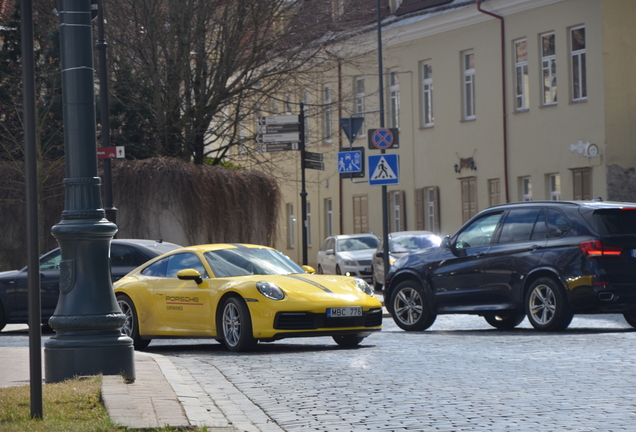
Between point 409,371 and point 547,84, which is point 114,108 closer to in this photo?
point 547,84

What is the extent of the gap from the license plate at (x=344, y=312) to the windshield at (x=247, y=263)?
1.30 metres

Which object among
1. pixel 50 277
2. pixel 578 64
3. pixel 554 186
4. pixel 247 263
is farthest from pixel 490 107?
pixel 247 263

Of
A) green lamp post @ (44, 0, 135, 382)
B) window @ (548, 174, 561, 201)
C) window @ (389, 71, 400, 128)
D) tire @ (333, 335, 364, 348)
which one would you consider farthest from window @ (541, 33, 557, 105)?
green lamp post @ (44, 0, 135, 382)

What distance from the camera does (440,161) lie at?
41875 mm

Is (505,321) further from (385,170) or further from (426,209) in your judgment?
(426,209)

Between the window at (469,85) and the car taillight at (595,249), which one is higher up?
the window at (469,85)

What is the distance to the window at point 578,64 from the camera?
3553 centimetres

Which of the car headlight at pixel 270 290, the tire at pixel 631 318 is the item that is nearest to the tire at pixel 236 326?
the car headlight at pixel 270 290

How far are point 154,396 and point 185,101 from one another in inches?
842

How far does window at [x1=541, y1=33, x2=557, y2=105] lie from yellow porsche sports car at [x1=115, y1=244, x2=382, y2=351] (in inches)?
918

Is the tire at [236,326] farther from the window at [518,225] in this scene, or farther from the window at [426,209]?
the window at [426,209]

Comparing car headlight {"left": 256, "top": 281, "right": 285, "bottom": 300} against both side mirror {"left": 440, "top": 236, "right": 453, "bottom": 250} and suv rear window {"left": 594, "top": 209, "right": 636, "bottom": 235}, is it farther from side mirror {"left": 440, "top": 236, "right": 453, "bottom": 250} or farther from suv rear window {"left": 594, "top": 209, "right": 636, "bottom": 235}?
suv rear window {"left": 594, "top": 209, "right": 636, "bottom": 235}

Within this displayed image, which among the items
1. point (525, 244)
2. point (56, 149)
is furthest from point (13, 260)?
point (525, 244)

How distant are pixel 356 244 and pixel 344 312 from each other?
73.8 ft
